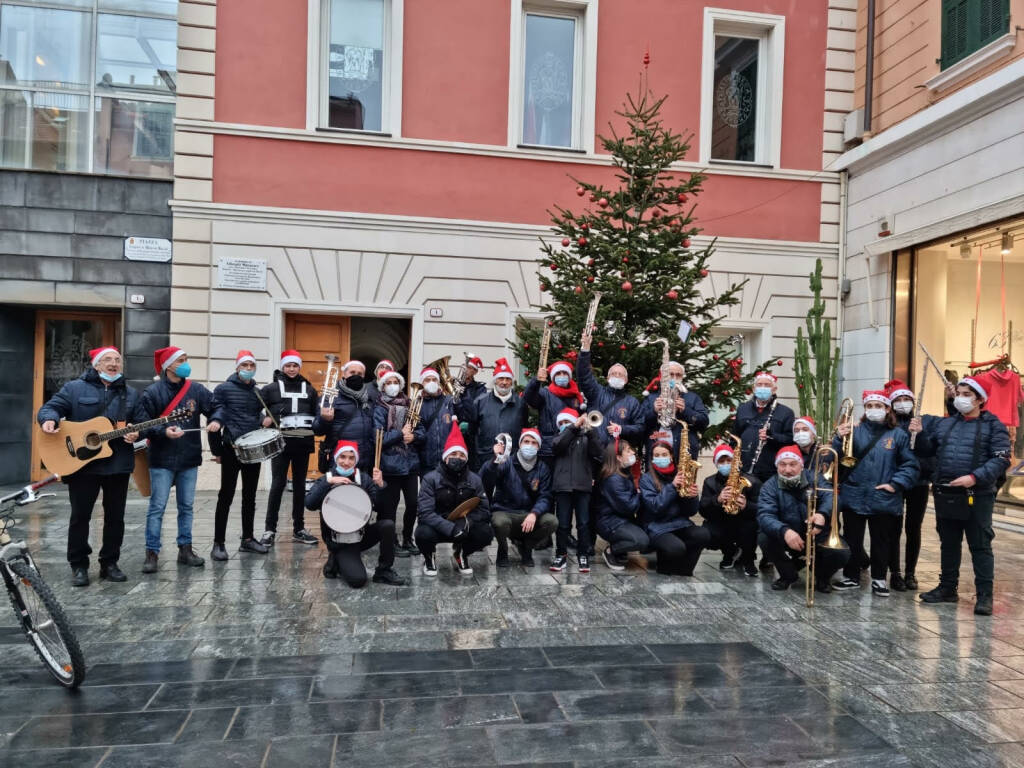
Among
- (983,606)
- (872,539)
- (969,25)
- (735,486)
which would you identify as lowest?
(983,606)

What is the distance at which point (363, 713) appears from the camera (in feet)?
14.4

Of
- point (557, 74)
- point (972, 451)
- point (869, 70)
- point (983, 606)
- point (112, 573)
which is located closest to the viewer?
point (983, 606)

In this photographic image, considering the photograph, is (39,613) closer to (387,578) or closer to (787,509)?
(387,578)

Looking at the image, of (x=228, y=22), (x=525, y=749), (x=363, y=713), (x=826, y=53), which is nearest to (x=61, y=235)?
(x=228, y=22)

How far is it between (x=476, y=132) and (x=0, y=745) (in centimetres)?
1123

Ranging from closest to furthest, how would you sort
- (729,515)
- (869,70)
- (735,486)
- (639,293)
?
(735,486) < (729,515) < (639,293) < (869,70)

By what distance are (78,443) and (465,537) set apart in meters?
3.30

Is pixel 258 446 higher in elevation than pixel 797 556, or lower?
higher

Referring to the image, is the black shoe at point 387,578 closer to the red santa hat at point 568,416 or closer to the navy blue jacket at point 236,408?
the navy blue jacket at point 236,408

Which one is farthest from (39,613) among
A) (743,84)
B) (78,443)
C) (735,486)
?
(743,84)

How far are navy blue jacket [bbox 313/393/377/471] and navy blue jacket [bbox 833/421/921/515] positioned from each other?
4.40 m

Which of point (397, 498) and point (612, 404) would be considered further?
point (612, 404)

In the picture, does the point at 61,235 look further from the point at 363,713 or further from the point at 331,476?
the point at 363,713

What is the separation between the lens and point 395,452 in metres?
8.26
